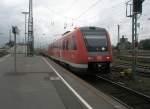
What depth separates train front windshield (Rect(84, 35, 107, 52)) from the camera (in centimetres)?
2042

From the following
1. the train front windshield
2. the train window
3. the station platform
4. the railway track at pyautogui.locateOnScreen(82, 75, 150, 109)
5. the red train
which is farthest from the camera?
the train window

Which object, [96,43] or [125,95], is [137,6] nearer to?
[96,43]

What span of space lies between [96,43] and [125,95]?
5.73m

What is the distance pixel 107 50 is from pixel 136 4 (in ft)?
10.3

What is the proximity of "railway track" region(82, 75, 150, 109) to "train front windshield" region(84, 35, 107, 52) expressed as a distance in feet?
6.21

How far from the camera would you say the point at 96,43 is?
20578 mm

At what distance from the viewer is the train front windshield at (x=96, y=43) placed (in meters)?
20.4

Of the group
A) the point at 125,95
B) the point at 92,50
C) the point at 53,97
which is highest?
the point at 92,50

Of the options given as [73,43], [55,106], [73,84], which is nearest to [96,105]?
[55,106]

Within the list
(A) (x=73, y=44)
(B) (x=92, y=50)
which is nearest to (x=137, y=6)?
(B) (x=92, y=50)

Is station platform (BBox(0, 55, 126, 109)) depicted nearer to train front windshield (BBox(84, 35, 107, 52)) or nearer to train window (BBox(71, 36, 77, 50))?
train front windshield (BBox(84, 35, 107, 52))

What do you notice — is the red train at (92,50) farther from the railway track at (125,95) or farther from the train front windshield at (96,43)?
the railway track at (125,95)

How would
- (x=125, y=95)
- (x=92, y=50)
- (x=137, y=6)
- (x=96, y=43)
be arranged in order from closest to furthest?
1. (x=125, y=95)
2. (x=137, y=6)
3. (x=92, y=50)
4. (x=96, y=43)

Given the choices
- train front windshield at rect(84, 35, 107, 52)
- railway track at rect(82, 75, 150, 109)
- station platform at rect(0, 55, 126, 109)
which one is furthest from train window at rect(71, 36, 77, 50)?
station platform at rect(0, 55, 126, 109)
